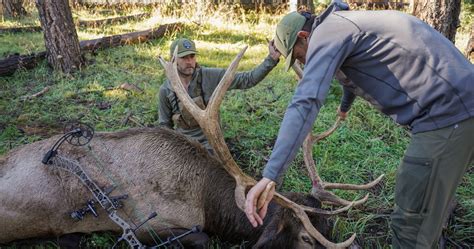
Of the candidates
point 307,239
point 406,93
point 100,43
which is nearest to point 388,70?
point 406,93

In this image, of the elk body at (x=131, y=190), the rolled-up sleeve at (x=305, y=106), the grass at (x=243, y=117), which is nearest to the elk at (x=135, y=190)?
the elk body at (x=131, y=190)

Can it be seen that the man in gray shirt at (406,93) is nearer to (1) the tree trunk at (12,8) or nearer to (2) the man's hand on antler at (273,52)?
(2) the man's hand on antler at (273,52)

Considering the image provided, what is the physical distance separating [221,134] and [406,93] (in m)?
1.26

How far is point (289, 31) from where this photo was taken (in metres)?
2.76

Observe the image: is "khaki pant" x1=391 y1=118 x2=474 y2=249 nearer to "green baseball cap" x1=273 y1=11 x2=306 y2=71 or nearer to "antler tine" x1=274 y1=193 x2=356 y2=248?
"antler tine" x1=274 y1=193 x2=356 y2=248

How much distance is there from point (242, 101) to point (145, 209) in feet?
11.1

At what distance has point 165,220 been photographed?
386 centimetres

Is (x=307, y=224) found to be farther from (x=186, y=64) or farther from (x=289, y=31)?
(x=186, y=64)

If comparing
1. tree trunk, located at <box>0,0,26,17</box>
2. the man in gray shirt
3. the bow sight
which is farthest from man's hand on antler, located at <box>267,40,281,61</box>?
tree trunk, located at <box>0,0,26,17</box>

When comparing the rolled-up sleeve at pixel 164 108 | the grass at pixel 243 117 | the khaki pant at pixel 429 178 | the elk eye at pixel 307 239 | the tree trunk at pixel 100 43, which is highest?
the khaki pant at pixel 429 178

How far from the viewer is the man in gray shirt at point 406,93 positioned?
239 centimetres

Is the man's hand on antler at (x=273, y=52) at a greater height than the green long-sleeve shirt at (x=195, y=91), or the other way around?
the man's hand on antler at (x=273, y=52)

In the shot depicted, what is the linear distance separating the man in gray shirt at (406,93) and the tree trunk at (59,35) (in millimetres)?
6859

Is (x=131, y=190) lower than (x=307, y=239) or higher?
higher
